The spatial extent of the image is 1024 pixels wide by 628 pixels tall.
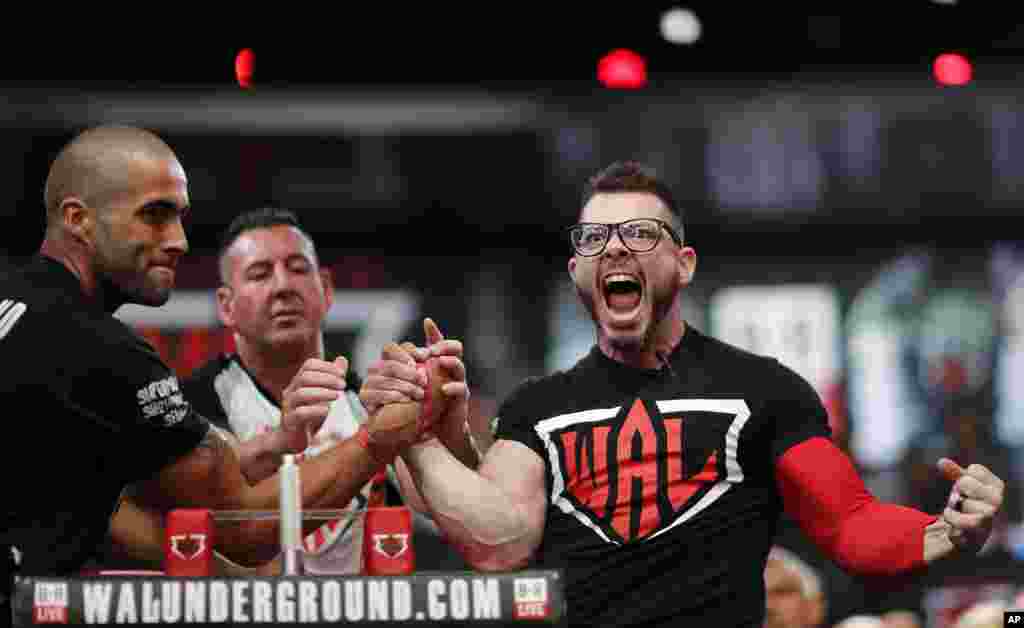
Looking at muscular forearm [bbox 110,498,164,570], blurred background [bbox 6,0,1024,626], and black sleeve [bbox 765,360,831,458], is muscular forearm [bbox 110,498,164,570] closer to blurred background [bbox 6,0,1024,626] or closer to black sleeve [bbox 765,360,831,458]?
black sleeve [bbox 765,360,831,458]

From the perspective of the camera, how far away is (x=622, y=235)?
11.6 feet

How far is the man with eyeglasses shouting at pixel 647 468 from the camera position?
10.9 ft

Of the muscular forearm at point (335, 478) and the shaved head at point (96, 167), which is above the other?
the shaved head at point (96, 167)

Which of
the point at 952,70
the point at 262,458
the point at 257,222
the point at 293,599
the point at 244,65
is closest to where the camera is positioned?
the point at 293,599

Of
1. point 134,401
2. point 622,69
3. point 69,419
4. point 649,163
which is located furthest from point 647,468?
point 622,69

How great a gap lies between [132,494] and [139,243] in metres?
0.54

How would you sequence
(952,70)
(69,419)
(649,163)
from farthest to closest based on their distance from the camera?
(952,70)
(649,163)
(69,419)

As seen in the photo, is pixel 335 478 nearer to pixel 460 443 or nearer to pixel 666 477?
pixel 460 443

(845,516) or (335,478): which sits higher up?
(335,478)

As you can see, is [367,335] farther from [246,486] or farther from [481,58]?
[246,486]

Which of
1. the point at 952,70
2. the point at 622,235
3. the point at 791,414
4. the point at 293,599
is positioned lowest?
the point at 293,599

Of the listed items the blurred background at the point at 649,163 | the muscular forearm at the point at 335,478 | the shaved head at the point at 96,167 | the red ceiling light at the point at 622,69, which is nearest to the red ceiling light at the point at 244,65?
the blurred background at the point at 649,163

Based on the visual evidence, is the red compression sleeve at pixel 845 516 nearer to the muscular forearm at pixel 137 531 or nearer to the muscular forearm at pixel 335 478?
the muscular forearm at pixel 335 478

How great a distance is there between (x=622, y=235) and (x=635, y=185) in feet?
0.47
